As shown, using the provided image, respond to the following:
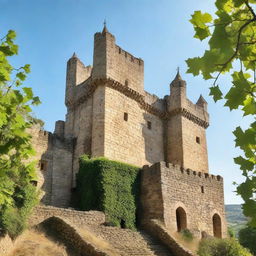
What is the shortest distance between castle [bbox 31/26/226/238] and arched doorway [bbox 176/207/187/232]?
4 cm

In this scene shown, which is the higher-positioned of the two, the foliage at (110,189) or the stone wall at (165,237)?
the foliage at (110,189)

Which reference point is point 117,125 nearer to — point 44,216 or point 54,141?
point 54,141

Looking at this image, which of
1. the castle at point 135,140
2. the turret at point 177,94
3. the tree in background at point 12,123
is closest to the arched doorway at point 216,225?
the castle at point 135,140

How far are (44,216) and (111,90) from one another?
10.5 meters

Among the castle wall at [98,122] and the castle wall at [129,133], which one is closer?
the castle wall at [98,122]

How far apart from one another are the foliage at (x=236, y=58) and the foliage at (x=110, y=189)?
1575 centimetres

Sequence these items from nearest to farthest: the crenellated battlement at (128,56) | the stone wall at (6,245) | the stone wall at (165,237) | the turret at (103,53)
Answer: the stone wall at (6,245) → the stone wall at (165,237) → the turret at (103,53) → the crenellated battlement at (128,56)

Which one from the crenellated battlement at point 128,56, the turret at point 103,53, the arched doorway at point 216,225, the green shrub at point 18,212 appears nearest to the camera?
the green shrub at point 18,212

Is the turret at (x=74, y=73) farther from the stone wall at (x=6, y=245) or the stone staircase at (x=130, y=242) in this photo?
the stone wall at (x=6, y=245)

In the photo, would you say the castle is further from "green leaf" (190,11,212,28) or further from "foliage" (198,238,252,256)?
"green leaf" (190,11,212,28)

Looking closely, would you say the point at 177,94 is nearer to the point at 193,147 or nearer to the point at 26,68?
the point at 193,147

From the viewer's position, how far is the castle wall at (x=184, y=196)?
66.6 feet

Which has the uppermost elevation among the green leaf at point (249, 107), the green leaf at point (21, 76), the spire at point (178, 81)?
the spire at point (178, 81)

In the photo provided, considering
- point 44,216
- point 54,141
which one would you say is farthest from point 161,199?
point 54,141
